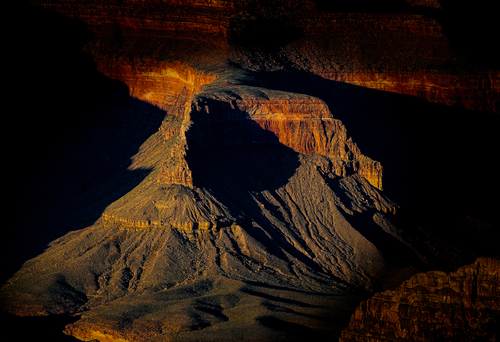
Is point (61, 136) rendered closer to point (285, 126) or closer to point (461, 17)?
point (285, 126)

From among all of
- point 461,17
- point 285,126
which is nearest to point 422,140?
point 285,126

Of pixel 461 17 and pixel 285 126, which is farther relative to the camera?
pixel 461 17

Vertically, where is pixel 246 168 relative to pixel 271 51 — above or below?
below

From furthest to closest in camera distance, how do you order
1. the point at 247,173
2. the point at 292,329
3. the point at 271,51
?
1. the point at 271,51
2. the point at 247,173
3. the point at 292,329

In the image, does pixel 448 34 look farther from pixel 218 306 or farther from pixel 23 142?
pixel 218 306

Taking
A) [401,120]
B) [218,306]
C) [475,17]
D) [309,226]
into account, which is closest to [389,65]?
[401,120]

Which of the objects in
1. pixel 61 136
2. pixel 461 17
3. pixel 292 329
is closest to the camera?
pixel 292 329

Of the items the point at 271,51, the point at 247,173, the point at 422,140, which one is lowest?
the point at 247,173

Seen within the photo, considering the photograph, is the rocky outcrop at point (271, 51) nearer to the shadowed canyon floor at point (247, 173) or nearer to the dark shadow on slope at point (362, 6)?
the shadowed canyon floor at point (247, 173)
